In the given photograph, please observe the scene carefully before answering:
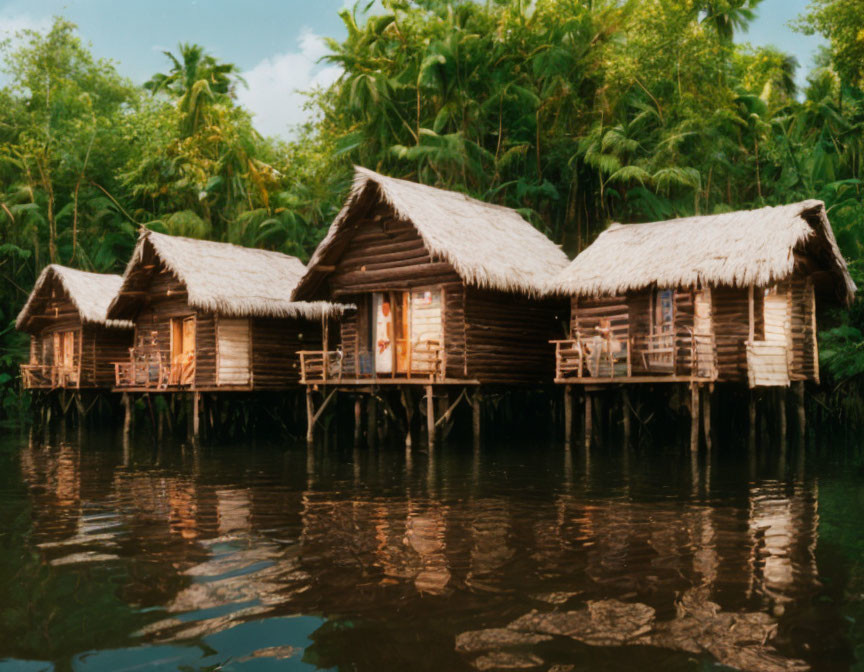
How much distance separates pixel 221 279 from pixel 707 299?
42.2 ft

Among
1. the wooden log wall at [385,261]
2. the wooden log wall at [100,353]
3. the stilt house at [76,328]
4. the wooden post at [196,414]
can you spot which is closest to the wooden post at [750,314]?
the wooden log wall at [385,261]

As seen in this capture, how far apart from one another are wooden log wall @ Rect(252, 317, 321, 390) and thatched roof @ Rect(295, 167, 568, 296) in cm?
343

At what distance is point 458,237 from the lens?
20.0m

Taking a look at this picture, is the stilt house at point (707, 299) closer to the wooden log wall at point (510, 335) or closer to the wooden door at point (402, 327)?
the wooden log wall at point (510, 335)

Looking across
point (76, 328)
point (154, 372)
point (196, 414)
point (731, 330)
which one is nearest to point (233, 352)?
point (196, 414)

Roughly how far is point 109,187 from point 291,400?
826 inches

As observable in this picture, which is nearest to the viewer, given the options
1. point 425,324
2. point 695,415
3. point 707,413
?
point 695,415

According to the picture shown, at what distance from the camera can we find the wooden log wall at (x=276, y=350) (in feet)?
81.5

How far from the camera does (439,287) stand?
65.7 feet

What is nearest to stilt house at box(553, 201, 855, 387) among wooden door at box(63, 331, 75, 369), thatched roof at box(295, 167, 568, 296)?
thatched roof at box(295, 167, 568, 296)

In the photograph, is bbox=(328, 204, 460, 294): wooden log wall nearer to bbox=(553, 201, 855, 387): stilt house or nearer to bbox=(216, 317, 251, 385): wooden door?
bbox=(553, 201, 855, 387): stilt house

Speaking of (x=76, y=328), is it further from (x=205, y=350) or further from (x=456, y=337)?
(x=456, y=337)

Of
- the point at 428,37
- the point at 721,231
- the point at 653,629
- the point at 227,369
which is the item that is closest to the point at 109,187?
the point at 428,37

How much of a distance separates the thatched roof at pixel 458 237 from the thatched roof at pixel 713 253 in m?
1.28
